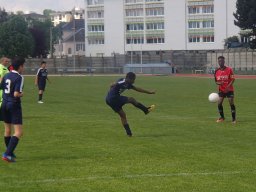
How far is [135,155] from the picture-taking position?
1380 centimetres

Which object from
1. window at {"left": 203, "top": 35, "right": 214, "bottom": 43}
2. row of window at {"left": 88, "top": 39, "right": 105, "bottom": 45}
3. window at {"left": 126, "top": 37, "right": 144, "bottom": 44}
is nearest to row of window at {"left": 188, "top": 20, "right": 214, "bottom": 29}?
window at {"left": 203, "top": 35, "right": 214, "bottom": 43}

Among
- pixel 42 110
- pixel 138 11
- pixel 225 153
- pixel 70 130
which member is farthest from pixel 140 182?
pixel 138 11

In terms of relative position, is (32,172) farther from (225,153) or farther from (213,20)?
(213,20)

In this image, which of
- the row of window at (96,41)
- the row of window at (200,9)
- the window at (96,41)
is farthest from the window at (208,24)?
the window at (96,41)

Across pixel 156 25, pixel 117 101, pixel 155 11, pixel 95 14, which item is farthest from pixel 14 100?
pixel 95 14

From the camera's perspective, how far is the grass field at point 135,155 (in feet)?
35.0

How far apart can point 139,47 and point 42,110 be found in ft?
308

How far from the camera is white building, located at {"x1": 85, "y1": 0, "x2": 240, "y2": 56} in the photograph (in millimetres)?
112875

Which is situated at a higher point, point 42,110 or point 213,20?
point 213,20

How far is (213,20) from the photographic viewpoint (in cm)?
11338

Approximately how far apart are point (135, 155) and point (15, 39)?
100 m

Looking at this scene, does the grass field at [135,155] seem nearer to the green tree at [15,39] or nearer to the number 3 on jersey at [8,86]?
the number 3 on jersey at [8,86]

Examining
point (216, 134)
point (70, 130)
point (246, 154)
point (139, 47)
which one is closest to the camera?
point (246, 154)

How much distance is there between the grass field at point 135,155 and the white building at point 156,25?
9068 centimetres
